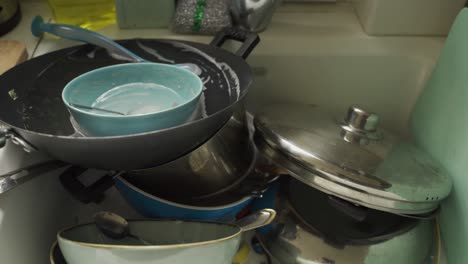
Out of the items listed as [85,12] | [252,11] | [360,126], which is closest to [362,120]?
[360,126]

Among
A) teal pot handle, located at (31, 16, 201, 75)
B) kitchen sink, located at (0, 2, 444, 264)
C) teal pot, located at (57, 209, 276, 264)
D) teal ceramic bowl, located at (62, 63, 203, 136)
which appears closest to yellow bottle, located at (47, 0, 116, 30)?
kitchen sink, located at (0, 2, 444, 264)

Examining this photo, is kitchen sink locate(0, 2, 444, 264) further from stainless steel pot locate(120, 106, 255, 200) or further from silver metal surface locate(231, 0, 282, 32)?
stainless steel pot locate(120, 106, 255, 200)

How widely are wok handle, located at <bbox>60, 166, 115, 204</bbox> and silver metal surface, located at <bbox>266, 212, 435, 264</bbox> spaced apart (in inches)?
8.8

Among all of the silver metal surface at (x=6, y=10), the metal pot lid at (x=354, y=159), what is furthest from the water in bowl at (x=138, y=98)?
the silver metal surface at (x=6, y=10)

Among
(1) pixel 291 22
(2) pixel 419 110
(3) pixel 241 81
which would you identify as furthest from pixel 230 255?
(1) pixel 291 22

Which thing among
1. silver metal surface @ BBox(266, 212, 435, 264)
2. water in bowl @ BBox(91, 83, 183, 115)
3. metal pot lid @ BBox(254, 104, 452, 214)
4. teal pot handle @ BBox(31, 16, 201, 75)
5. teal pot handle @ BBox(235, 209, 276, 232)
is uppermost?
teal pot handle @ BBox(31, 16, 201, 75)

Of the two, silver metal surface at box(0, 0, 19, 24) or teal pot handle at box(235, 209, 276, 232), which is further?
silver metal surface at box(0, 0, 19, 24)

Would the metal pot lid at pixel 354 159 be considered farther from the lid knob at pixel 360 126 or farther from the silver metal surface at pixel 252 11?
the silver metal surface at pixel 252 11

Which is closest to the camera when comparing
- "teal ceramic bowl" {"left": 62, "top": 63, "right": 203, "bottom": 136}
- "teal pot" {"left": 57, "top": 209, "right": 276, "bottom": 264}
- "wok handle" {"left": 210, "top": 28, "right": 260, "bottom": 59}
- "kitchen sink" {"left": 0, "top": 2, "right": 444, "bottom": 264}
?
"teal pot" {"left": 57, "top": 209, "right": 276, "bottom": 264}

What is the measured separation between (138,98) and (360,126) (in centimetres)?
28

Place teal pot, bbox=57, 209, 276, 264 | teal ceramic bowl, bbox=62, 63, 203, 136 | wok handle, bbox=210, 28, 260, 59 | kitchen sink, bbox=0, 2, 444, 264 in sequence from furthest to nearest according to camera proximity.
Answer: kitchen sink, bbox=0, 2, 444, 264
wok handle, bbox=210, 28, 260, 59
teal ceramic bowl, bbox=62, 63, 203, 136
teal pot, bbox=57, 209, 276, 264

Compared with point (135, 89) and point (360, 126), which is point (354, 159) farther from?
point (135, 89)

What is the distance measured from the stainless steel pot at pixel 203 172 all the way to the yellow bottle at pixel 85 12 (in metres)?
0.37

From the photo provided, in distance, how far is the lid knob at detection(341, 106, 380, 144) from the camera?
0.52 metres
